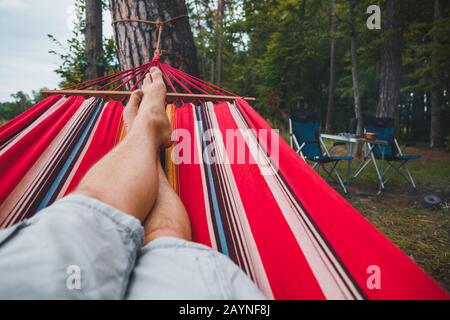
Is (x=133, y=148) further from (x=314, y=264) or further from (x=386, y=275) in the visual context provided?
(x=386, y=275)

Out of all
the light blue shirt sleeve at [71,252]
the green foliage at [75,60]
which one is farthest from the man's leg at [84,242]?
the green foliage at [75,60]

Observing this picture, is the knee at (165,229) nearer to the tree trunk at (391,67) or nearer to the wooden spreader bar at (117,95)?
the wooden spreader bar at (117,95)

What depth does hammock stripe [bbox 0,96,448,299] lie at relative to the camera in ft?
2.18

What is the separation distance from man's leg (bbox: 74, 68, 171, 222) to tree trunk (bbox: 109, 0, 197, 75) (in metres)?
1.21

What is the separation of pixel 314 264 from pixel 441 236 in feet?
7.64

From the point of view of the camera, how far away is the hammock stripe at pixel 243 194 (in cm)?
67

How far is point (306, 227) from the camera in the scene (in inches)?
33.4

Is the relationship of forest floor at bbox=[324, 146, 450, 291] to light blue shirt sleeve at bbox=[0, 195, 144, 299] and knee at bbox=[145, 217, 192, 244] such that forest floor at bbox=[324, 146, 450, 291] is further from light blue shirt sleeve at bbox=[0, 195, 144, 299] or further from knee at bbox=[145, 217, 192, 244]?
light blue shirt sleeve at bbox=[0, 195, 144, 299]

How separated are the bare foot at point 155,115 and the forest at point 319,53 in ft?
2.48

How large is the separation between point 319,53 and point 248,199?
47.1ft

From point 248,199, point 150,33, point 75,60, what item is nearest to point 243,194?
point 248,199

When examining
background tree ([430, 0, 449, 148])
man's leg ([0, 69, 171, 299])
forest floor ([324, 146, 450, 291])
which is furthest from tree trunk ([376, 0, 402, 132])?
man's leg ([0, 69, 171, 299])

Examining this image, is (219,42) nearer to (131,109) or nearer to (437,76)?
(437,76)
